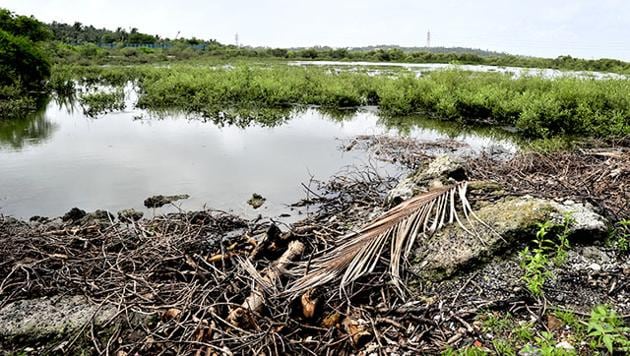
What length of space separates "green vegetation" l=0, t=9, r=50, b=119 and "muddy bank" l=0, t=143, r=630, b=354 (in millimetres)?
13785

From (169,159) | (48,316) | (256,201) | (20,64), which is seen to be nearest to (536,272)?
(48,316)

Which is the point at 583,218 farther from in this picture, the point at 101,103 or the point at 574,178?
the point at 101,103

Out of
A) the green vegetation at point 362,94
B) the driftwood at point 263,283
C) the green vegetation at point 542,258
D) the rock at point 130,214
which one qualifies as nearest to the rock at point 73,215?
the rock at point 130,214

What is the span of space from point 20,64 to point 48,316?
69.2 ft

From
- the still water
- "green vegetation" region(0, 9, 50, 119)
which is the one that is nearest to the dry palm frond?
the still water

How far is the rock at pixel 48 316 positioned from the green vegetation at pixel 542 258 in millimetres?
3153

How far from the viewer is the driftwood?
346 cm

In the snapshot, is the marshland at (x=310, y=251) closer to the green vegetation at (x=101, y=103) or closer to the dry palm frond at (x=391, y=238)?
the dry palm frond at (x=391, y=238)

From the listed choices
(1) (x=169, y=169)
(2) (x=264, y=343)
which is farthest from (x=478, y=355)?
(1) (x=169, y=169)

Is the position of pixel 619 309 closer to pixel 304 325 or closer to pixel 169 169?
pixel 304 325

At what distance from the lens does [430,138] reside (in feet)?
39.7

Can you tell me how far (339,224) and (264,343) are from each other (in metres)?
2.16

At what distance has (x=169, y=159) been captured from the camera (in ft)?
31.9

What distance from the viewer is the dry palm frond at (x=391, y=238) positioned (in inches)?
143
